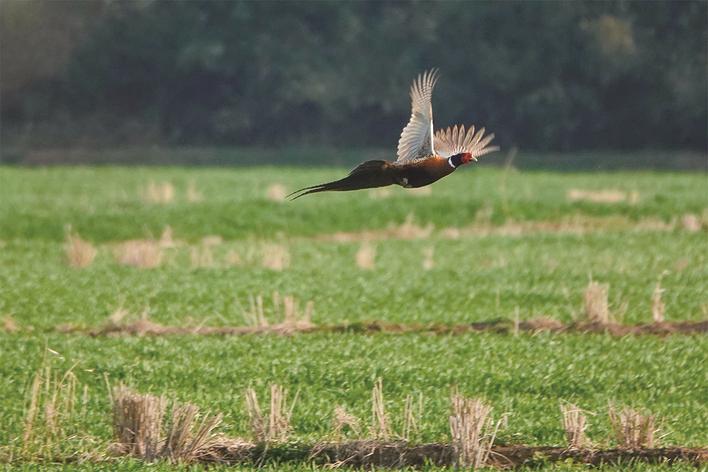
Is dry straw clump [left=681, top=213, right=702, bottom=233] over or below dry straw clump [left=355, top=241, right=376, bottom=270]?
over

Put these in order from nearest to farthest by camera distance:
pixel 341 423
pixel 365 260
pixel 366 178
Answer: pixel 366 178, pixel 341 423, pixel 365 260

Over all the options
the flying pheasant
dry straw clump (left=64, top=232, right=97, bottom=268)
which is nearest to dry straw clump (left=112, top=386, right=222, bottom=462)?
the flying pheasant

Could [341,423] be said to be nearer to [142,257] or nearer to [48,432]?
[48,432]

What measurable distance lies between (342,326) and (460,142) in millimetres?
10817

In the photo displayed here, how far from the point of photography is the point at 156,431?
11.9 m

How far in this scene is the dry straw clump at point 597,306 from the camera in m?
19.0

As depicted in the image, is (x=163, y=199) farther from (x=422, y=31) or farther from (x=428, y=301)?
(x=422, y=31)

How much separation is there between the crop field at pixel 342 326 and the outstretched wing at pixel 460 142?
392 cm

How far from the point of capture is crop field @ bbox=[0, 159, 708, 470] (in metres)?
12.7

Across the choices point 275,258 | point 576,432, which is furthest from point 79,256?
point 576,432

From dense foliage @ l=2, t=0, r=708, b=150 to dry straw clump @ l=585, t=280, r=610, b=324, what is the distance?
47117mm

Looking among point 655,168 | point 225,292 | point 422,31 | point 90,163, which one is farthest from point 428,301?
point 422,31

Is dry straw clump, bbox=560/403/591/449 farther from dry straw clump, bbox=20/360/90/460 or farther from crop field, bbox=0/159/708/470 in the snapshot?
dry straw clump, bbox=20/360/90/460

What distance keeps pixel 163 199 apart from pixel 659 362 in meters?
25.0
